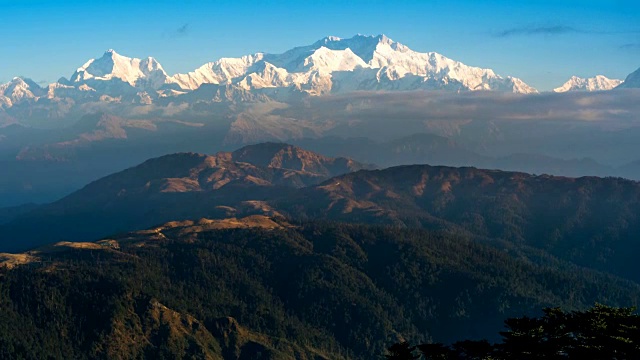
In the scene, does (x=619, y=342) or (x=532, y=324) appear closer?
(x=619, y=342)

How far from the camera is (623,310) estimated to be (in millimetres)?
114875

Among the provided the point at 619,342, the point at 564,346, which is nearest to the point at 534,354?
the point at 564,346

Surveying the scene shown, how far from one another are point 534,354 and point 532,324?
4834mm

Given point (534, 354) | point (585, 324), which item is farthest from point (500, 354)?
point (585, 324)

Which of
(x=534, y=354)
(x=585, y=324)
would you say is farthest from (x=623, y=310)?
(x=534, y=354)

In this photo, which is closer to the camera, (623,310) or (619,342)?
(619,342)

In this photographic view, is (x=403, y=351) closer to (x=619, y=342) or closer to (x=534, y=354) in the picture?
(x=534, y=354)

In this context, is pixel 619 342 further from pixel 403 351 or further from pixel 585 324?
pixel 403 351

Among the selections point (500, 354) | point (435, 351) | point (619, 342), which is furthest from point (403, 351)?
point (619, 342)

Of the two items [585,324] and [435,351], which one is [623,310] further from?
[435,351]

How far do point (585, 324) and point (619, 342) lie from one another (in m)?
8.56

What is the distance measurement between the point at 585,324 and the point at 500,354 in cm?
1217

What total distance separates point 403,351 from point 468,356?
29.2 ft

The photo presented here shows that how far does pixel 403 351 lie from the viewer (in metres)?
117
